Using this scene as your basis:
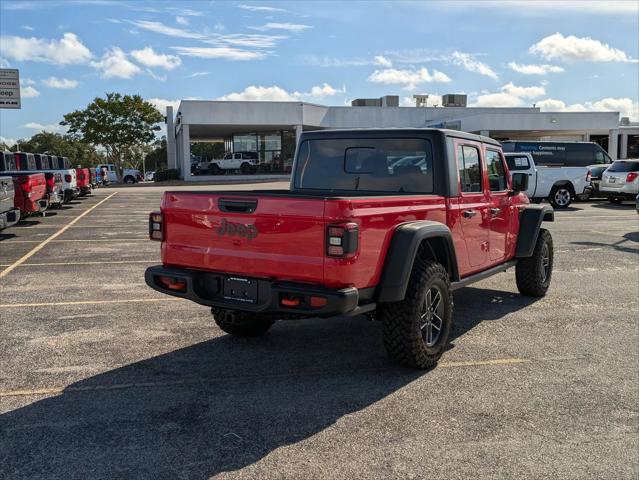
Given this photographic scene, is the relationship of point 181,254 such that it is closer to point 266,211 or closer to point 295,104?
point 266,211

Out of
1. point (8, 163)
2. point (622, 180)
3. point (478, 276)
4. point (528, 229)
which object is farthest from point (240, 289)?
point (622, 180)

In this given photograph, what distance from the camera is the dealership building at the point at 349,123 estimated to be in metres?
45.9

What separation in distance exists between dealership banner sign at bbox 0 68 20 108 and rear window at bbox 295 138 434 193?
32294 mm

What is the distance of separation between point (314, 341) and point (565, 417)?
7.72 ft

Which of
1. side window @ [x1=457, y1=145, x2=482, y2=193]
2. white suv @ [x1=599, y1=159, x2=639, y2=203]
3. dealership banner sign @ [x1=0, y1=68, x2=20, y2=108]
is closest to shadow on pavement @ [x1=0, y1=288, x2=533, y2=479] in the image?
side window @ [x1=457, y1=145, x2=482, y2=193]

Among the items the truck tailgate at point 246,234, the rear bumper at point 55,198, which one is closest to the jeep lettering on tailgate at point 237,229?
the truck tailgate at point 246,234

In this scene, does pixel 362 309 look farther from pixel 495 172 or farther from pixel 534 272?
pixel 534 272


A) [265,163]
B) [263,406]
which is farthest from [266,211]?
[265,163]

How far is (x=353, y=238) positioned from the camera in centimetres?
394

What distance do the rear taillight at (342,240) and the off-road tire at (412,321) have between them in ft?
2.67

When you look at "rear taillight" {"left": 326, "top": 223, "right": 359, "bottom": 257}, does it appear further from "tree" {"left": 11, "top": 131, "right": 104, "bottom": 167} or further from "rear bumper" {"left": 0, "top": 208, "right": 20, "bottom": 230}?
"tree" {"left": 11, "top": 131, "right": 104, "bottom": 167}

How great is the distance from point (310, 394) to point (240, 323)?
1.43 m

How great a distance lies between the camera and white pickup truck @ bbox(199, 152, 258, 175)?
5088cm

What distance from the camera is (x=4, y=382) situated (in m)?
4.50
